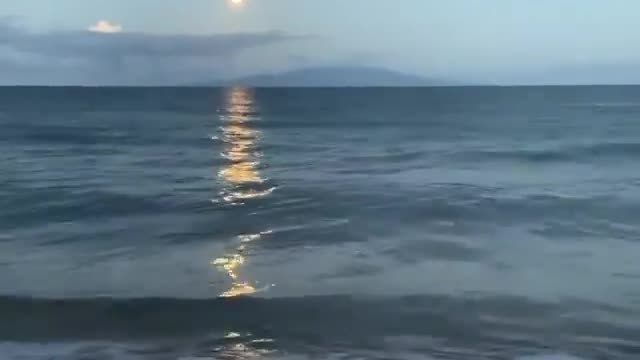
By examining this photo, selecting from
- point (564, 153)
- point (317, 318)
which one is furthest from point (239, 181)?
point (564, 153)

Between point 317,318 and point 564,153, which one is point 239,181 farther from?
point 564,153

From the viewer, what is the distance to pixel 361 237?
1557 centimetres

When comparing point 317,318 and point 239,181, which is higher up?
point 317,318

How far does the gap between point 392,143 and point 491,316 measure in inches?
1258

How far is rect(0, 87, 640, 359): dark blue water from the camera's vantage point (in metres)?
9.48

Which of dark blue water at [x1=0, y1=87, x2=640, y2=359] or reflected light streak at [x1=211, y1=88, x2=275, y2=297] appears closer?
dark blue water at [x1=0, y1=87, x2=640, y2=359]

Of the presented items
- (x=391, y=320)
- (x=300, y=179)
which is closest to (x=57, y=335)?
(x=391, y=320)

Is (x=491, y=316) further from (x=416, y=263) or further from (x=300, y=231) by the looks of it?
(x=300, y=231)

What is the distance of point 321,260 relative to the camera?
13438mm

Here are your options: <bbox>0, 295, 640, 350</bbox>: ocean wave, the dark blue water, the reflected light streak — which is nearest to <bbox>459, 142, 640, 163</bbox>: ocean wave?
the dark blue water

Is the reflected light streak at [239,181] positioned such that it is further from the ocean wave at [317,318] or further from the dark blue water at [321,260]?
the ocean wave at [317,318]

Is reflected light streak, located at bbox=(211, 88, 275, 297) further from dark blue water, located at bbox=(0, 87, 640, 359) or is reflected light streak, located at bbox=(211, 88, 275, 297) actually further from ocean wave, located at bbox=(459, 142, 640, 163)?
ocean wave, located at bbox=(459, 142, 640, 163)

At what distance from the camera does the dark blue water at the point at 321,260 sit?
9.48 metres

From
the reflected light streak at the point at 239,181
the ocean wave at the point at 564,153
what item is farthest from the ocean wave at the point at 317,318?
the ocean wave at the point at 564,153
